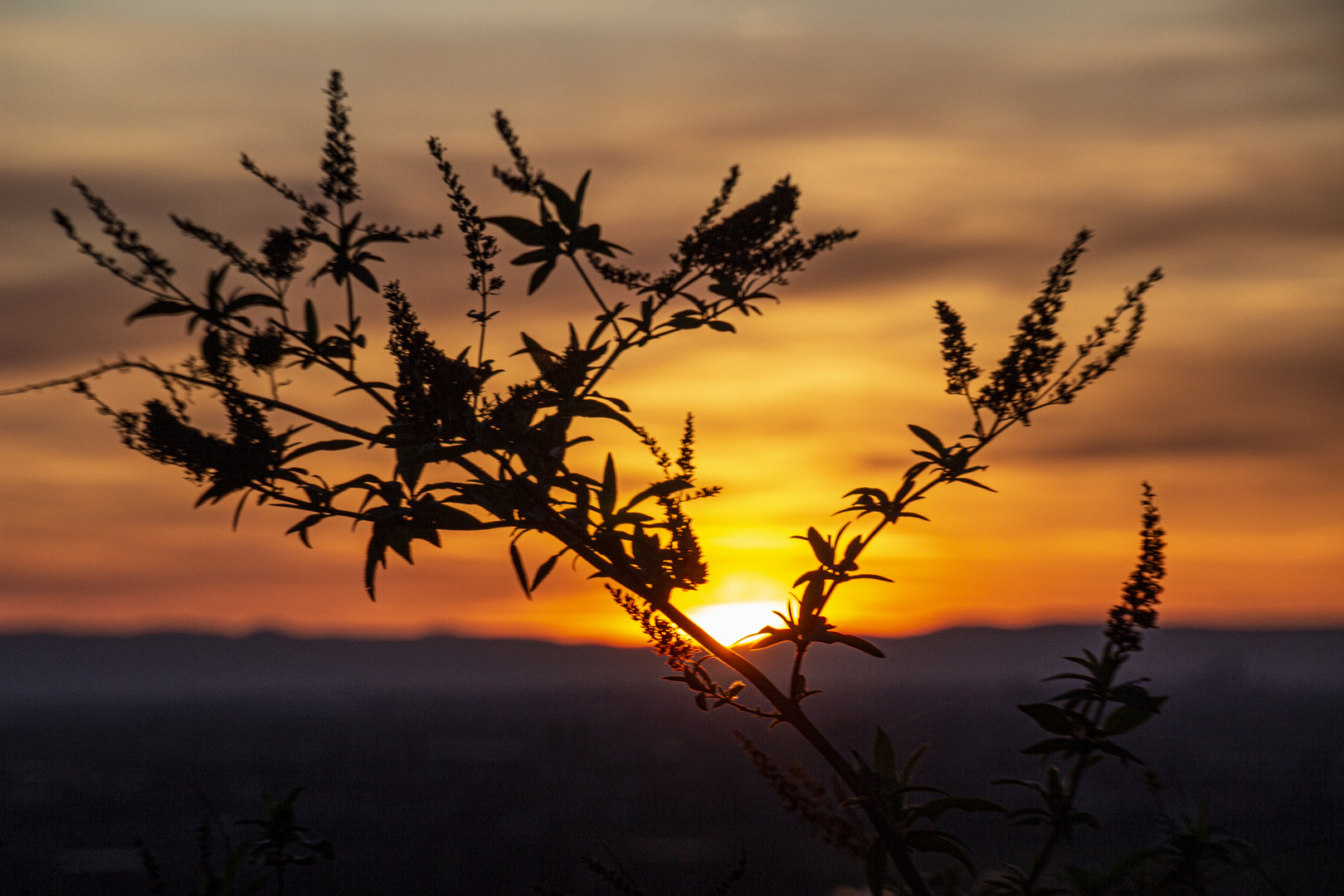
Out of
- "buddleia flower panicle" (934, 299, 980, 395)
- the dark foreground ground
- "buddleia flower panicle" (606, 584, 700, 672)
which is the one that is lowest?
the dark foreground ground

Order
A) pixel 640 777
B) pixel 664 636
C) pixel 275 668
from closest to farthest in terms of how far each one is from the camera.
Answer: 1. pixel 664 636
2. pixel 640 777
3. pixel 275 668

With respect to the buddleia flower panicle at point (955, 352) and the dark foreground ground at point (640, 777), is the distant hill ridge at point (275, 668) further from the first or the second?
the buddleia flower panicle at point (955, 352)

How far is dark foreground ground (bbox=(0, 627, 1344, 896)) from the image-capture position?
3.71 meters

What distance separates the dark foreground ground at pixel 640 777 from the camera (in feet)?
12.2

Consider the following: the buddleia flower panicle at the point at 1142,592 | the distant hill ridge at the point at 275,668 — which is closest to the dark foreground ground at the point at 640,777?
the buddleia flower panicle at the point at 1142,592

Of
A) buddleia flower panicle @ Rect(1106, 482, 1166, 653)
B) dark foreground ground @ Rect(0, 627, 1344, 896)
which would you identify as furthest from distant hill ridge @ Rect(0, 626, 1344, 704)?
buddleia flower panicle @ Rect(1106, 482, 1166, 653)

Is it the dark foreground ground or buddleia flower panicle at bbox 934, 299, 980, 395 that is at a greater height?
buddleia flower panicle at bbox 934, 299, 980, 395

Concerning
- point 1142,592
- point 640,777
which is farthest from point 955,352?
point 640,777

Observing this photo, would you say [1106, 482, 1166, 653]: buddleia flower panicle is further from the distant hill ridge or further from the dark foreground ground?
the distant hill ridge

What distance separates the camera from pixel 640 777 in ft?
42.2

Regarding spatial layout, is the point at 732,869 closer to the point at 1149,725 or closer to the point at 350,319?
the point at 1149,725

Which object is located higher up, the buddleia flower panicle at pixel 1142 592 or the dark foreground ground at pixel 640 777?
the buddleia flower panicle at pixel 1142 592

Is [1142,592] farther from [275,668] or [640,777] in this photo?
[275,668]

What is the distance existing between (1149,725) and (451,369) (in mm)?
2959
